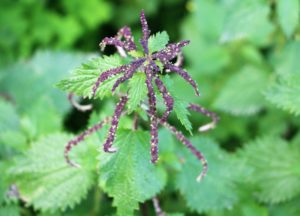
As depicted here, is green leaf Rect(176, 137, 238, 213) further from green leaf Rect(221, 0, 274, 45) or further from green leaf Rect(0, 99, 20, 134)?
green leaf Rect(0, 99, 20, 134)

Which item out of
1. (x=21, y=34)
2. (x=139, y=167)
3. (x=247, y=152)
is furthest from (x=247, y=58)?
(x=139, y=167)

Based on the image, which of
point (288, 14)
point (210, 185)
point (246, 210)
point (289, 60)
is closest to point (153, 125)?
point (210, 185)

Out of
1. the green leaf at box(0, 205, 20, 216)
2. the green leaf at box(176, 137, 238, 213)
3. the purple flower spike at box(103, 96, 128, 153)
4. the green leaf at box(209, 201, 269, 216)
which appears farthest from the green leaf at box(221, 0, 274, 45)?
the green leaf at box(0, 205, 20, 216)

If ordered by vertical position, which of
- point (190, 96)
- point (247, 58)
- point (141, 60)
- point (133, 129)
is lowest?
point (133, 129)

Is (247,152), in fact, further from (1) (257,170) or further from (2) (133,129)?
(2) (133,129)

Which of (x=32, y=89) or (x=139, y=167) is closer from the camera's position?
(x=139, y=167)

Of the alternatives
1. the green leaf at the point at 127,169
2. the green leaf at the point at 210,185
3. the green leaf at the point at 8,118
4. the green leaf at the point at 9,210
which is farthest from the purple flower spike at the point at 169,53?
the green leaf at the point at 8,118

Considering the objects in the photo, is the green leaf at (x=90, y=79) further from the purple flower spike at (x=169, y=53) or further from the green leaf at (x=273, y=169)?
the green leaf at (x=273, y=169)
